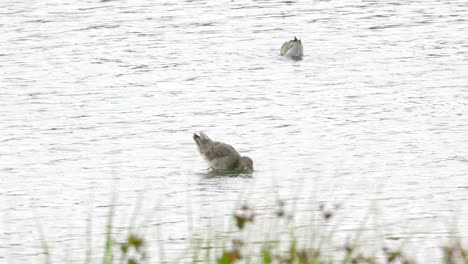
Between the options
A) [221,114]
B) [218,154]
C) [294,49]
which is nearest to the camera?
[218,154]

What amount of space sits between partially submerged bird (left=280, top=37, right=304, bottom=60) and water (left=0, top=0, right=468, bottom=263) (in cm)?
18

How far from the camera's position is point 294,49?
21875 mm

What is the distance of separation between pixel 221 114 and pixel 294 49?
4255mm

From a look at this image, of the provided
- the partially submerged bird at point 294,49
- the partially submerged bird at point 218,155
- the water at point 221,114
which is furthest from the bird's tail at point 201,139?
the partially submerged bird at point 294,49

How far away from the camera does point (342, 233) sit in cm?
1163

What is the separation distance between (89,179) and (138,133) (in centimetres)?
261

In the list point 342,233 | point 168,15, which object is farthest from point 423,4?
point 342,233

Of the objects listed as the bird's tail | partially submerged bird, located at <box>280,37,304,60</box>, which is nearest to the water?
partially submerged bird, located at <box>280,37,304,60</box>

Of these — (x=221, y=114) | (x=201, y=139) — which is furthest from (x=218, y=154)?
(x=221, y=114)

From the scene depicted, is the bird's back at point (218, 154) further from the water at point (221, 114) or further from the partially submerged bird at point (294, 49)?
the partially submerged bird at point (294, 49)

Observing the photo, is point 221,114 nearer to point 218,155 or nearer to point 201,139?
point 201,139

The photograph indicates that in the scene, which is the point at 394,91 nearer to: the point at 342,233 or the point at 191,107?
the point at 191,107

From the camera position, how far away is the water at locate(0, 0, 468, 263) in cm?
1266

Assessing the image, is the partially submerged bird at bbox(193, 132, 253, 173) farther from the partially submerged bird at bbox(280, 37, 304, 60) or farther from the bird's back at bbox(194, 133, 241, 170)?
the partially submerged bird at bbox(280, 37, 304, 60)
